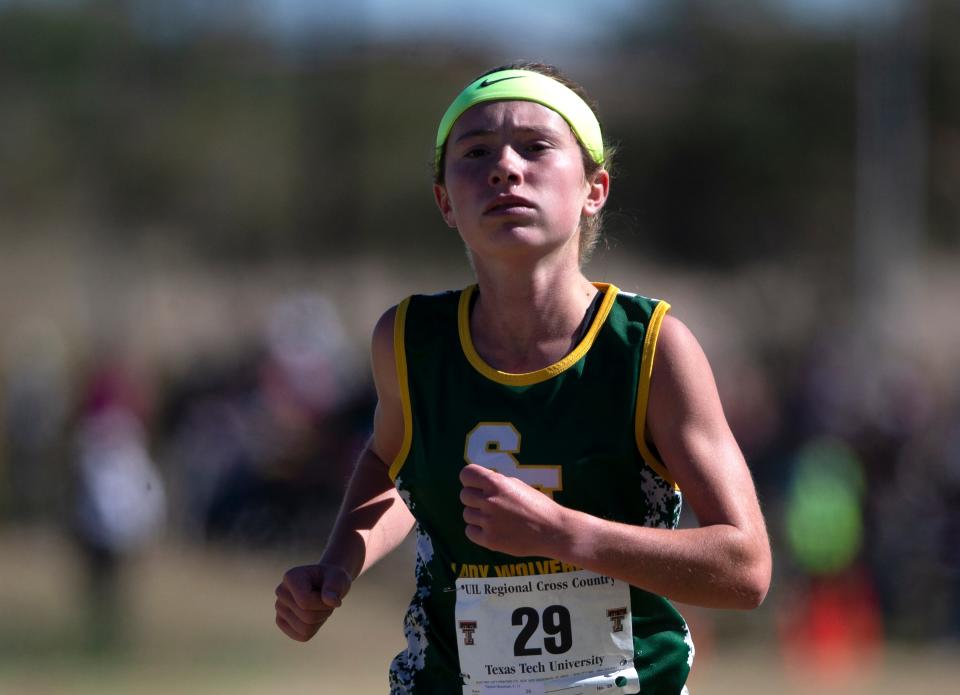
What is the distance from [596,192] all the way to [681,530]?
87 centimetres

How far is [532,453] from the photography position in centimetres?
310

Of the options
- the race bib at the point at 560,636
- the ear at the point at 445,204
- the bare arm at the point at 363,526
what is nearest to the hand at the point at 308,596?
the bare arm at the point at 363,526

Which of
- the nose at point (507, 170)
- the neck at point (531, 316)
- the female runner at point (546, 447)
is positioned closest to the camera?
the female runner at point (546, 447)

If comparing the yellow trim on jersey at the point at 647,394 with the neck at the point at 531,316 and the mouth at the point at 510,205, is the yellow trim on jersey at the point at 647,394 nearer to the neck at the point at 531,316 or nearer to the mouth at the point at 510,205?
the neck at the point at 531,316

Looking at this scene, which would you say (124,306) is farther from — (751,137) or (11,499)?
(751,137)

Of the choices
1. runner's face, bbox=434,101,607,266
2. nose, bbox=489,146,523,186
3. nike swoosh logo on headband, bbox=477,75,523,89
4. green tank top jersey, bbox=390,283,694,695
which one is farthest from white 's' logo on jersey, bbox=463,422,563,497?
nike swoosh logo on headband, bbox=477,75,523,89

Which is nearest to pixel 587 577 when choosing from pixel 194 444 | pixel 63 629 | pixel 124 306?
pixel 63 629

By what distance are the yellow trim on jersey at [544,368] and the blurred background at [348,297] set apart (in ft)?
2.27

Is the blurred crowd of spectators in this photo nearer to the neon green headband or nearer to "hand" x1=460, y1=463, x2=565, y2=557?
the neon green headband

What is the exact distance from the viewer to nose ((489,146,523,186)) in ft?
10.3

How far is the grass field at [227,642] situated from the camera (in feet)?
34.6

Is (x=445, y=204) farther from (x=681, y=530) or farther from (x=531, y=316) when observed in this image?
(x=681, y=530)

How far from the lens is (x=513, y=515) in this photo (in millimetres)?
2779

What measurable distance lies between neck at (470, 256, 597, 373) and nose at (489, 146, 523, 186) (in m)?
0.22
